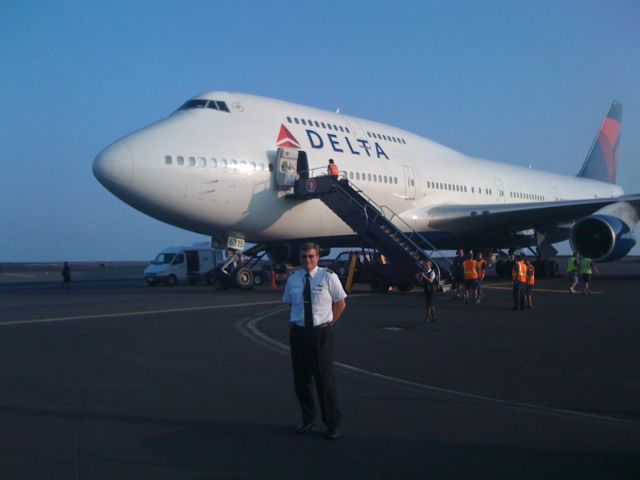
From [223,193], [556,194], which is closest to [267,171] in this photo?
[223,193]

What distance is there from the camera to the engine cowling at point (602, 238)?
2006 cm

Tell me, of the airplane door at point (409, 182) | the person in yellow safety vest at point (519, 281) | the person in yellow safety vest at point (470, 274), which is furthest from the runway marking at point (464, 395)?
the airplane door at point (409, 182)

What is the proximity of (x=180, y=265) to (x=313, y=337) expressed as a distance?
2571 centimetres

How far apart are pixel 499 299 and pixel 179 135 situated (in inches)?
356

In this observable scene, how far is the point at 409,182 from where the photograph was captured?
2180 centimetres

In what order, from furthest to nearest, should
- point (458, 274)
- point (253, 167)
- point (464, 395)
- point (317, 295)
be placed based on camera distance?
point (253, 167) < point (458, 274) < point (464, 395) < point (317, 295)

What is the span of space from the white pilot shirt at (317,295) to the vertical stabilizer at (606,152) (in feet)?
122

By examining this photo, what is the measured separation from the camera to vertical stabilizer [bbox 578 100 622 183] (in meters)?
38.8

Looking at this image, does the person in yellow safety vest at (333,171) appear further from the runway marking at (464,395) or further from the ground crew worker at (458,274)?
the runway marking at (464,395)

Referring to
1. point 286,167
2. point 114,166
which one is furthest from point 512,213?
point 114,166

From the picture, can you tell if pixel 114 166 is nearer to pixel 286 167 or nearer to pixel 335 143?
pixel 286 167

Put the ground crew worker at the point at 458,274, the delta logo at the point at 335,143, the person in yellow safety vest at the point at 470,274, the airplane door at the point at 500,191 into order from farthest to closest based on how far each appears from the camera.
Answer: the airplane door at the point at 500,191
the delta logo at the point at 335,143
the ground crew worker at the point at 458,274
the person in yellow safety vest at the point at 470,274

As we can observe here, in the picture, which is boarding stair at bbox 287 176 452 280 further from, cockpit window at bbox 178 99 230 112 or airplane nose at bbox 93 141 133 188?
airplane nose at bbox 93 141 133 188

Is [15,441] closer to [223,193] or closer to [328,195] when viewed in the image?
[223,193]
